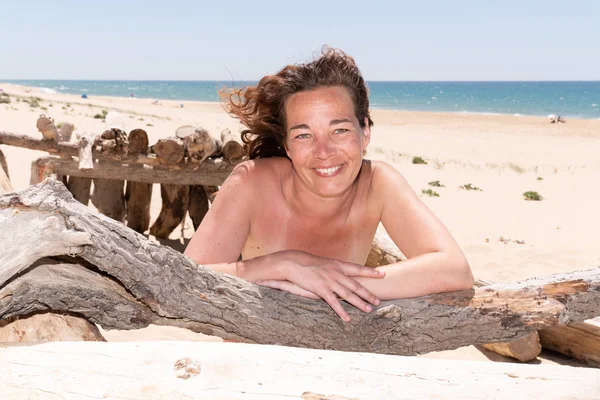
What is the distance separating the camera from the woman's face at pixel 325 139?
2752 millimetres

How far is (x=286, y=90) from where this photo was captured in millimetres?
2869

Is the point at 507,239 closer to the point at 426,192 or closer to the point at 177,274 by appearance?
the point at 426,192

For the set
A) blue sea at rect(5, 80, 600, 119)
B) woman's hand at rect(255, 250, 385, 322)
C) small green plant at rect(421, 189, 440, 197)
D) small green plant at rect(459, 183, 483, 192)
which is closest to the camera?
woman's hand at rect(255, 250, 385, 322)

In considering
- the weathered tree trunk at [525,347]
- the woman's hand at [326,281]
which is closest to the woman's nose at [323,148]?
the woman's hand at [326,281]

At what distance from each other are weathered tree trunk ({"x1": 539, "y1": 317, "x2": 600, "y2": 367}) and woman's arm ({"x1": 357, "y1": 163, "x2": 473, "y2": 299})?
198cm

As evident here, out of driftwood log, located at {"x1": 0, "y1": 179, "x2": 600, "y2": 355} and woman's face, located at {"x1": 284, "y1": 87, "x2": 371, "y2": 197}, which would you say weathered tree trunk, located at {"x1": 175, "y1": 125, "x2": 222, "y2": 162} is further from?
driftwood log, located at {"x1": 0, "y1": 179, "x2": 600, "y2": 355}

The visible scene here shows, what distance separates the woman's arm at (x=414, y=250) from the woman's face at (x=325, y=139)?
0.30m

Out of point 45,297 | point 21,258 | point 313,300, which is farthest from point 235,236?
point 21,258

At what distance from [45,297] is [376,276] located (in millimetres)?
1234

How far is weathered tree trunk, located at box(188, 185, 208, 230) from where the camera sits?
750cm

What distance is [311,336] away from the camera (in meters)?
2.27

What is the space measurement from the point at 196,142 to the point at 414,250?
4182mm

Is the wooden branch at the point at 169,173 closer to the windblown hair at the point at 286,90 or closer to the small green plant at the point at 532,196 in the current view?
the windblown hair at the point at 286,90

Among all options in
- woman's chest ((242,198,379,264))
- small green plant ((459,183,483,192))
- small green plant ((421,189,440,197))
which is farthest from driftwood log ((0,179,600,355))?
small green plant ((459,183,483,192))
